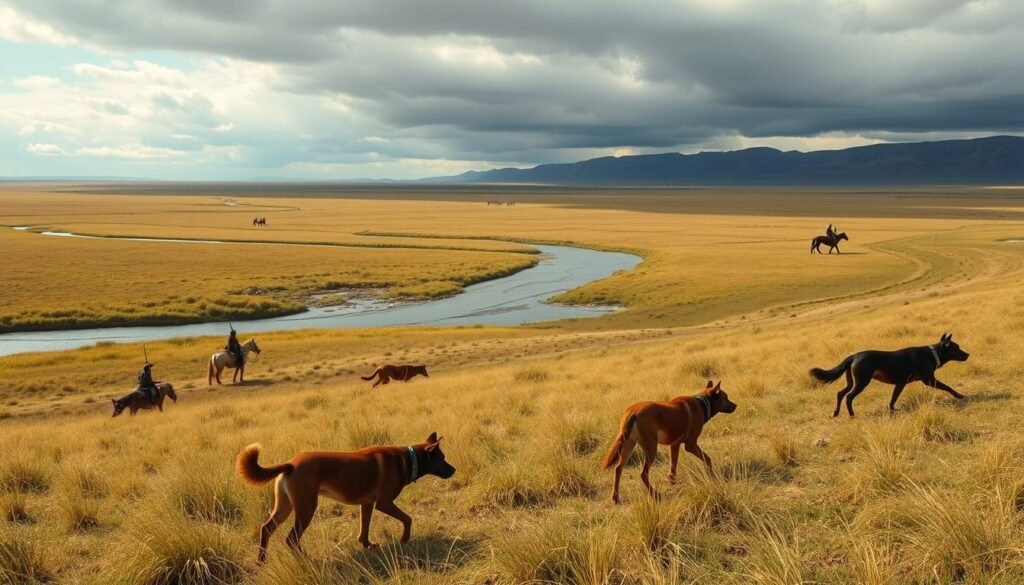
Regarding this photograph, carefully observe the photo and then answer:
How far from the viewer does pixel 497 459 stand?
29.2 ft

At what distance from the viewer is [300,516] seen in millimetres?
5742

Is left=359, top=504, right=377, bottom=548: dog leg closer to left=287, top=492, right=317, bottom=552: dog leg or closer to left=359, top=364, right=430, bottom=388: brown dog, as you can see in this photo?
left=287, top=492, right=317, bottom=552: dog leg

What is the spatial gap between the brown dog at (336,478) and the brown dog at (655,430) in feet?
5.94

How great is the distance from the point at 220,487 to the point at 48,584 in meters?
1.99

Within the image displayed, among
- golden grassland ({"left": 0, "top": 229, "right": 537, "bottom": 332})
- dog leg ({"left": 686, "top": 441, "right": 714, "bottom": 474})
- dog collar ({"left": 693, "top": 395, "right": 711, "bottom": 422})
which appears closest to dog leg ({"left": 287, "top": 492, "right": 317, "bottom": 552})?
dog leg ({"left": 686, "top": 441, "right": 714, "bottom": 474})

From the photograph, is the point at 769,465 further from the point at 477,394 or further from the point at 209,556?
the point at 477,394

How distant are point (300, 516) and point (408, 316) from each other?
38363 millimetres

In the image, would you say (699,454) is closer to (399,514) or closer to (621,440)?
(621,440)

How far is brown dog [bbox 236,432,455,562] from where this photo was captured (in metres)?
5.70

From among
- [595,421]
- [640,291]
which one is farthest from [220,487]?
[640,291]

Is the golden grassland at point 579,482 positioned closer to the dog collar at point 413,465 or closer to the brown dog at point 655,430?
the brown dog at point 655,430

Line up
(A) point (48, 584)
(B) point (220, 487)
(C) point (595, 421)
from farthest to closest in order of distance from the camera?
(C) point (595, 421)
(B) point (220, 487)
(A) point (48, 584)

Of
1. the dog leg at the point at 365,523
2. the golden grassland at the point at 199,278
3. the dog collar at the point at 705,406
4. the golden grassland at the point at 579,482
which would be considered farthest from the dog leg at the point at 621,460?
the golden grassland at the point at 199,278

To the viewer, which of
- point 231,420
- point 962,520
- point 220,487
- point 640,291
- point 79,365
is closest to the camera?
point 962,520
